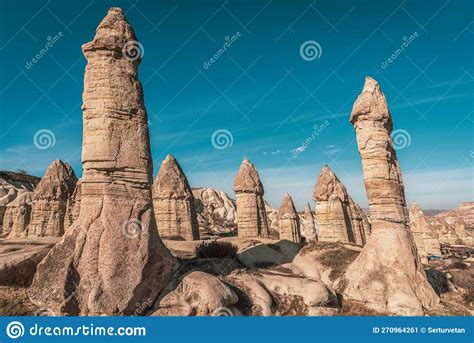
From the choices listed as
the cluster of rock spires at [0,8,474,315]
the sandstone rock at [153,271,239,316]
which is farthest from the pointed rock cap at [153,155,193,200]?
the sandstone rock at [153,271,239,316]

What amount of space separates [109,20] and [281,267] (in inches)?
377

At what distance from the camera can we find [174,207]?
2030 centimetres

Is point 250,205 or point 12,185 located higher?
point 12,185

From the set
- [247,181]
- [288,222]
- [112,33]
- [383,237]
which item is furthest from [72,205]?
[383,237]

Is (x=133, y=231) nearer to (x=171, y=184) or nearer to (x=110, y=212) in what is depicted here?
(x=110, y=212)

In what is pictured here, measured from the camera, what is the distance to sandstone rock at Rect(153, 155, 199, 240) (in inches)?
785

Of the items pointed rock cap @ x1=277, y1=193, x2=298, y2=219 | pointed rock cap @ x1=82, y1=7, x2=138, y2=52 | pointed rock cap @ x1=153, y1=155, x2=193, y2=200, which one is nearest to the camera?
pointed rock cap @ x1=82, y1=7, x2=138, y2=52

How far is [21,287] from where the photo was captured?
721cm

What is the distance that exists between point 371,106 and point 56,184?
64.8 feet

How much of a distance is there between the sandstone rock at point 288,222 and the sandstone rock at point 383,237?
601 inches

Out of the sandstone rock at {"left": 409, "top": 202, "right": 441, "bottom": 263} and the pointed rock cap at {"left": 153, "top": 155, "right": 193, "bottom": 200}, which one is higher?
the pointed rock cap at {"left": 153, "top": 155, "right": 193, "bottom": 200}

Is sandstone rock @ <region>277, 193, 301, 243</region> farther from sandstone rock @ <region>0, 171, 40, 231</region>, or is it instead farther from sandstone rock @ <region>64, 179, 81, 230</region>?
sandstone rock @ <region>0, 171, 40, 231</region>

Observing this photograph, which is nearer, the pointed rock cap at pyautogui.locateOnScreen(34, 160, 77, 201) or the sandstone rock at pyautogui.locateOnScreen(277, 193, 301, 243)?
the pointed rock cap at pyautogui.locateOnScreen(34, 160, 77, 201)

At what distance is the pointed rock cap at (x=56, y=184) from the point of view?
2198 cm
